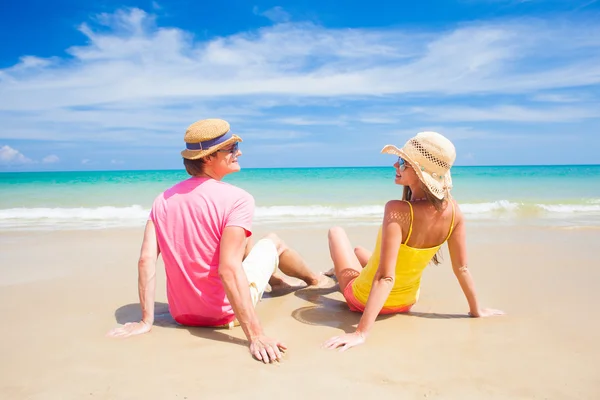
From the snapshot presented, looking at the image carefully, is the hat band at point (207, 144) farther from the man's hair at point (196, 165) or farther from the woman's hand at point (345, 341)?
the woman's hand at point (345, 341)

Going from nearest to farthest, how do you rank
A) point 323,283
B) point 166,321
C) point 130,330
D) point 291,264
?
point 130,330 → point 166,321 → point 291,264 → point 323,283

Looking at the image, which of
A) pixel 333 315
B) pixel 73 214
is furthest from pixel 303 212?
pixel 333 315

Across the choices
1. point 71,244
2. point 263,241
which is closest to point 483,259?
point 263,241

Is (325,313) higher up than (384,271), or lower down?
lower down

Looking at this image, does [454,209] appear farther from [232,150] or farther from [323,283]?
[323,283]

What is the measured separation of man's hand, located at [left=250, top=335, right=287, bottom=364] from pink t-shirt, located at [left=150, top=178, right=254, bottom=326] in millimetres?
504

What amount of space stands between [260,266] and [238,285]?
27.7 inches

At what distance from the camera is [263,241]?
4000 mm

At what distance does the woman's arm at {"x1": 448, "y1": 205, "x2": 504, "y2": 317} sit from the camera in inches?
130

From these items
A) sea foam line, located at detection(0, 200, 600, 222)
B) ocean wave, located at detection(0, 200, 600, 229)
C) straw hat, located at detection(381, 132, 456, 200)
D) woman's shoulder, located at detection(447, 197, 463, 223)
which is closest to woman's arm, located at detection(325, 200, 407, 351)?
straw hat, located at detection(381, 132, 456, 200)

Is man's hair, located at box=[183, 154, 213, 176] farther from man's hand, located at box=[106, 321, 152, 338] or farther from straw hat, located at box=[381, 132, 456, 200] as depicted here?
straw hat, located at box=[381, 132, 456, 200]

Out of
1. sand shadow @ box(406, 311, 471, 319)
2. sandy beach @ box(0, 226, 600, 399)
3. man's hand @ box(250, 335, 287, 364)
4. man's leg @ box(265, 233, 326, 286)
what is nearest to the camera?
sandy beach @ box(0, 226, 600, 399)

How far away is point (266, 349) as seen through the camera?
9.49 ft

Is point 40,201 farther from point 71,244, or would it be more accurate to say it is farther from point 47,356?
point 47,356
